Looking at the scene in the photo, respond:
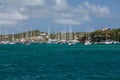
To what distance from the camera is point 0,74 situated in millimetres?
67062

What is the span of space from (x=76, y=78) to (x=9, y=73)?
42.4 feet

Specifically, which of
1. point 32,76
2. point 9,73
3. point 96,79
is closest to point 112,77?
point 96,79

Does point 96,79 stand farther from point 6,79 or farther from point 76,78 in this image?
point 6,79

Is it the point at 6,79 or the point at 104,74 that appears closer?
the point at 6,79

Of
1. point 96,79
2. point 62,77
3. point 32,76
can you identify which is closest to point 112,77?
point 96,79

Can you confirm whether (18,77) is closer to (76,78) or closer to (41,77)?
(41,77)

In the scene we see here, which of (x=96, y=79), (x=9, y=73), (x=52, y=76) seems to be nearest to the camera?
(x=96, y=79)

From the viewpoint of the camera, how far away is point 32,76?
63406 millimetres

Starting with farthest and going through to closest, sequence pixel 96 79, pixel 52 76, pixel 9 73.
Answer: pixel 9 73 < pixel 52 76 < pixel 96 79

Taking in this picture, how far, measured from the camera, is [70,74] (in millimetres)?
66000

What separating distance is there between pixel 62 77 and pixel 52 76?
1978 mm

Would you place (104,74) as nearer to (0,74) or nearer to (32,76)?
(32,76)

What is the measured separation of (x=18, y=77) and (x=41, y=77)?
3.23m

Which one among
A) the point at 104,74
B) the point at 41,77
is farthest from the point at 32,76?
the point at 104,74
